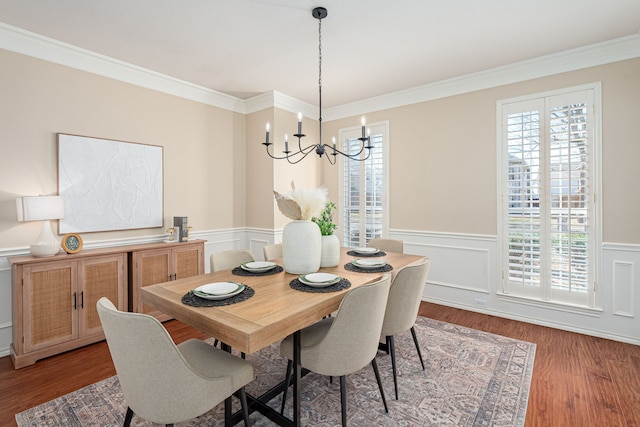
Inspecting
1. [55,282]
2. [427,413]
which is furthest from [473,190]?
[55,282]

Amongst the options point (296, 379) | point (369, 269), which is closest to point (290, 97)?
point (369, 269)

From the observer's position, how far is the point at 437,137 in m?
4.12

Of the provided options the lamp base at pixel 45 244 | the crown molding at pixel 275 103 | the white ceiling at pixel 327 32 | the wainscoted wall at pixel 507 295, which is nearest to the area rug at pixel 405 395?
the wainscoted wall at pixel 507 295

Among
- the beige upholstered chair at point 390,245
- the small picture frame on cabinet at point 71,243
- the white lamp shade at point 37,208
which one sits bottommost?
the beige upholstered chair at point 390,245

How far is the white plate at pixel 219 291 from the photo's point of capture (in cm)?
167

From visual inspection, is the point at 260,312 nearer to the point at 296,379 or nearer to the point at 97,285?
the point at 296,379

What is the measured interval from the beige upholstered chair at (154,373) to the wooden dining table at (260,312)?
194 millimetres

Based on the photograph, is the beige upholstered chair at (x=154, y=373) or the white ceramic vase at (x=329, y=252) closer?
the beige upholstered chair at (x=154, y=373)

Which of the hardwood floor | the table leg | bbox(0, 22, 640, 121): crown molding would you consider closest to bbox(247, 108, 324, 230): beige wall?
bbox(0, 22, 640, 121): crown molding

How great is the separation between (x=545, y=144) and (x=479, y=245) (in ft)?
4.20

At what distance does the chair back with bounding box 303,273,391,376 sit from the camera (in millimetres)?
1646

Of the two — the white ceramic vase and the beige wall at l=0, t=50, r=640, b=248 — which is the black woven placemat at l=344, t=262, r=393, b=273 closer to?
the white ceramic vase

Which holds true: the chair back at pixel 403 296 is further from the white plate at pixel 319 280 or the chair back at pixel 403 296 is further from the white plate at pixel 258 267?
the white plate at pixel 258 267

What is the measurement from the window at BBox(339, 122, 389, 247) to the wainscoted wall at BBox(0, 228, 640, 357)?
401 millimetres
